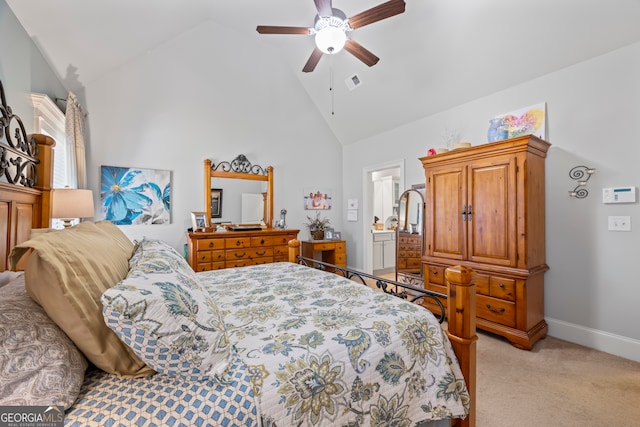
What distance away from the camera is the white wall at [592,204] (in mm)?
2289

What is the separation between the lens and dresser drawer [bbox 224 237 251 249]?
147 inches

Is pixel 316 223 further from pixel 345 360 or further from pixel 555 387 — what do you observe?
pixel 345 360

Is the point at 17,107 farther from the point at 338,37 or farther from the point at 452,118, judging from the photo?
the point at 452,118

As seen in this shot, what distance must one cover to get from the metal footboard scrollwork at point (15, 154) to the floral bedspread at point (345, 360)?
1.42 m

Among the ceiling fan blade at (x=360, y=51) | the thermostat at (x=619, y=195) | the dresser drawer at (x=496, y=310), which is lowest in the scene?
the dresser drawer at (x=496, y=310)

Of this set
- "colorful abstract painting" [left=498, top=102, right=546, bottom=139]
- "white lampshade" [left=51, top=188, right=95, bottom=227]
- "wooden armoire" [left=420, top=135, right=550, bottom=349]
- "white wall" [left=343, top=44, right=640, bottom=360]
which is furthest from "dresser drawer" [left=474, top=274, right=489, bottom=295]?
"white lampshade" [left=51, top=188, right=95, bottom=227]

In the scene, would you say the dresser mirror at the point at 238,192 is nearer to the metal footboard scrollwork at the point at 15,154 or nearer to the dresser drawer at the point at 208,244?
the dresser drawer at the point at 208,244

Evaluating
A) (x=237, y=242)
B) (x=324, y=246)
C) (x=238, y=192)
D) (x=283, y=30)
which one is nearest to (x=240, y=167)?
(x=238, y=192)

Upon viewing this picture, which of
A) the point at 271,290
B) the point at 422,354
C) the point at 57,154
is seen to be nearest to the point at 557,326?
the point at 422,354

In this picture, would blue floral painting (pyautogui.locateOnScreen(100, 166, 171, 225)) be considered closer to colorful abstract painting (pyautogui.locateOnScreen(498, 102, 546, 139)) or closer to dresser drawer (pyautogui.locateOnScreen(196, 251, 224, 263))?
dresser drawer (pyautogui.locateOnScreen(196, 251, 224, 263))

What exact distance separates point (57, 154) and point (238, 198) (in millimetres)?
2054

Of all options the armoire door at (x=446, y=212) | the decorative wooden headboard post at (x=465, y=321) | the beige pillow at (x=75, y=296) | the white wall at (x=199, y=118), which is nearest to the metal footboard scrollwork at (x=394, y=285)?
the decorative wooden headboard post at (x=465, y=321)

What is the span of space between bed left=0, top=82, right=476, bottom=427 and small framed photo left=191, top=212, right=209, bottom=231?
2534 mm

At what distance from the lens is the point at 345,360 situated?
0.98 m
